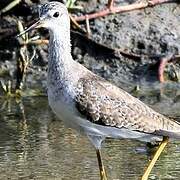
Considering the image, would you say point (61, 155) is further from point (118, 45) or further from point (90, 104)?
point (118, 45)

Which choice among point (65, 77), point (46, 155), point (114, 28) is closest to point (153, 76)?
point (114, 28)

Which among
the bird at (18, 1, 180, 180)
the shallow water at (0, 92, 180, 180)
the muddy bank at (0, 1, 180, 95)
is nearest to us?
the bird at (18, 1, 180, 180)

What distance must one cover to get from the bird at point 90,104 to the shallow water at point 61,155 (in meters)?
0.26

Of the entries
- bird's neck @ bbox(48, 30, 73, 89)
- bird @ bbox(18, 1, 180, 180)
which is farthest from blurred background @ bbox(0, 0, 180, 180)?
bird's neck @ bbox(48, 30, 73, 89)

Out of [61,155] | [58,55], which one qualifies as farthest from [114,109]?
[61,155]

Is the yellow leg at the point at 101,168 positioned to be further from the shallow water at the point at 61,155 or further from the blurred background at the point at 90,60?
the blurred background at the point at 90,60

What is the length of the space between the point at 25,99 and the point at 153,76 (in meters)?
1.54

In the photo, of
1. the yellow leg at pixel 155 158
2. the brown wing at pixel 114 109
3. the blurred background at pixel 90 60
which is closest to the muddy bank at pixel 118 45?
the blurred background at pixel 90 60

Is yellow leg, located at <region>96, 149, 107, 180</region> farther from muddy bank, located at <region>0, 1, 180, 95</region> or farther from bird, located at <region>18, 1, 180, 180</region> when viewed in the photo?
muddy bank, located at <region>0, 1, 180, 95</region>

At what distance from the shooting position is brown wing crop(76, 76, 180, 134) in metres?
6.67

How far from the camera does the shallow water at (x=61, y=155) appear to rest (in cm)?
711

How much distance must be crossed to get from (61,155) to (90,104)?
3.42 ft

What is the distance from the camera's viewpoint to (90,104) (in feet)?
22.0

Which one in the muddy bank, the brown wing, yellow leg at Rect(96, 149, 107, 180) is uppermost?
the muddy bank
